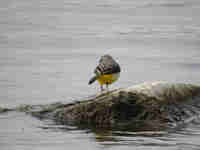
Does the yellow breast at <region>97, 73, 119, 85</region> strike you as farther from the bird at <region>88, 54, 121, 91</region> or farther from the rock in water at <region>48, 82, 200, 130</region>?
the rock in water at <region>48, 82, 200, 130</region>

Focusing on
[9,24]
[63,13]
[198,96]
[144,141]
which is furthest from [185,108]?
[63,13]

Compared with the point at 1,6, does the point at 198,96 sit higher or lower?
lower

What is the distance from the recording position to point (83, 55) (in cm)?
1783

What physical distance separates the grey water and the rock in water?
0.27 m

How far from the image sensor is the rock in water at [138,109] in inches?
427

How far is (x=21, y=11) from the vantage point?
82.5 feet

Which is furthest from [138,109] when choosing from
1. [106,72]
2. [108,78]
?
[108,78]

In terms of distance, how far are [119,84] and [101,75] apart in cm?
228

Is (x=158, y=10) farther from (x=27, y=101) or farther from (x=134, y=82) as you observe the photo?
(x=27, y=101)

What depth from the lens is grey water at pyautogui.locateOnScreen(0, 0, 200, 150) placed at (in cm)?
1038

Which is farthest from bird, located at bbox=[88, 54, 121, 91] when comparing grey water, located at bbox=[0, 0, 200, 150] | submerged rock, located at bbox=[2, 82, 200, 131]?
submerged rock, located at bbox=[2, 82, 200, 131]

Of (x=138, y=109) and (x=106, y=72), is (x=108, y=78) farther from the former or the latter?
(x=138, y=109)

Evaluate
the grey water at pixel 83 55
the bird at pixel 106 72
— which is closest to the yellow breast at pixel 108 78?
the bird at pixel 106 72

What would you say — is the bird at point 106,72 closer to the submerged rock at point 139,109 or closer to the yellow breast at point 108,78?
the yellow breast at point 108,78
